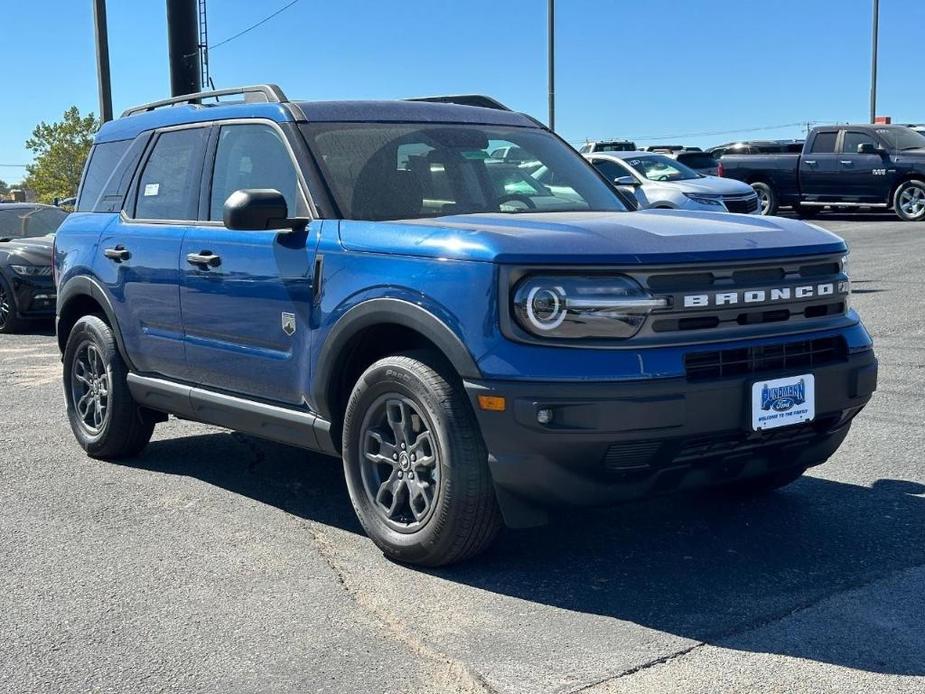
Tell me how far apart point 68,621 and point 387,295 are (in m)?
1.61

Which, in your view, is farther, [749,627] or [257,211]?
[257,211]

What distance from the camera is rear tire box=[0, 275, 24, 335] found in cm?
1298

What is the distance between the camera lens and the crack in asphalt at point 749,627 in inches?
138

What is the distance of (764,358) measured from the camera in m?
4.32

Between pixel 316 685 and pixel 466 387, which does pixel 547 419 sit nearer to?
pixel 466 387

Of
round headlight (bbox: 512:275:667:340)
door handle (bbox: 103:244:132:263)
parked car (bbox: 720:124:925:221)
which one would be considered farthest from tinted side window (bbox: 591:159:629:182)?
round headlight (bbox: 512:275:667:340)

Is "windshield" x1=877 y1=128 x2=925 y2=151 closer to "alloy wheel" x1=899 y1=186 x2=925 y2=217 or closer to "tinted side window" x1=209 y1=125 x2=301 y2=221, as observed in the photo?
"alloy wheel" x1=899 y1=186 x2=925 y2=217

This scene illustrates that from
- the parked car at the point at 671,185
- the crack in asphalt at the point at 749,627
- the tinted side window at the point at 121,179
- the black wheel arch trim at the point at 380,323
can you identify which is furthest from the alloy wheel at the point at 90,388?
the parked car at the point at 671,185

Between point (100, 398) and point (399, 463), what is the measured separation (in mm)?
2608

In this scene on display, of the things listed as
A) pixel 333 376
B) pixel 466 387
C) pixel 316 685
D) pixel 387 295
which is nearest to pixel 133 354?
pixel 333 376

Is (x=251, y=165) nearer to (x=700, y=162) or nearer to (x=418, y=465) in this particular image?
(x=418, y=465)

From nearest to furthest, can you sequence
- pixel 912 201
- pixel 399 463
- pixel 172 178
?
pixel 399 463 < pixel 172 178 < pixel 912 201

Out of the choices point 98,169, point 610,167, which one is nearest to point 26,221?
point 610,167

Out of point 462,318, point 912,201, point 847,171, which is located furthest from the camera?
point 847,171
